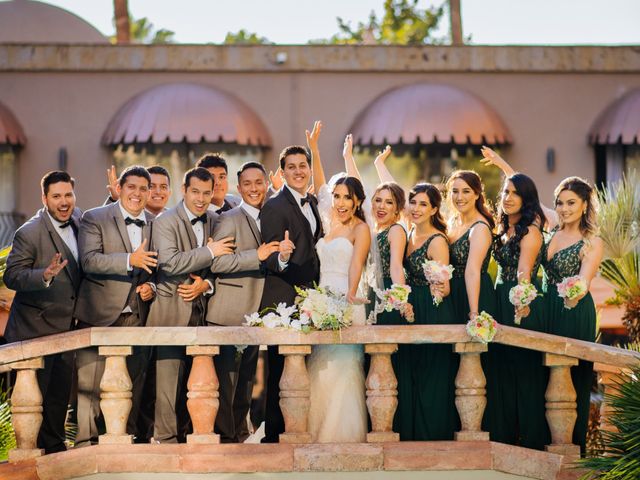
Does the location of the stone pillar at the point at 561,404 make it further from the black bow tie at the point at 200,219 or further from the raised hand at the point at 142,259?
the raised hand at the point at 142,259

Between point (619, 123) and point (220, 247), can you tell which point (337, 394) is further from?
point (619, 123)

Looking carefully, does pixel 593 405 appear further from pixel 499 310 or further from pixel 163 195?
pixel 163 195

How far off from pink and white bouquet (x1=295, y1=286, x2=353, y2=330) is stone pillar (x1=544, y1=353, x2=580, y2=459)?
1.40 m

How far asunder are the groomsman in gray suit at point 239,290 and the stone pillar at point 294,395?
51 cm

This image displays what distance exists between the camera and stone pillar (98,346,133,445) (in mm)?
8445

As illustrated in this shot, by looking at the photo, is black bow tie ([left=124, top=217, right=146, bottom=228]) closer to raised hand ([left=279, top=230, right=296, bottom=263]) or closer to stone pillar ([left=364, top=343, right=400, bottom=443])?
raised hand ([left=279, top=230, right=296, bottom=263])

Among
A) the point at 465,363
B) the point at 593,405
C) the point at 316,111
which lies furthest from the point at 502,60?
the point at 465,363

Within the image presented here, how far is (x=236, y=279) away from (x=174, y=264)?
20.6 inches

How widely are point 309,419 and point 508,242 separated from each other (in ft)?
6.35

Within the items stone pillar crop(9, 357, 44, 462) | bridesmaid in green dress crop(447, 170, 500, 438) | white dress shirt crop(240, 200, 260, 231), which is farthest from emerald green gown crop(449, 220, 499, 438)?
stone pillar crop(9, 357, 44, 462)

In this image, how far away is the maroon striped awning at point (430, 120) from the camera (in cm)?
1777

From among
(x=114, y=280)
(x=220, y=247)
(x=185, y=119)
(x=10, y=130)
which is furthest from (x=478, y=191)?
(x=10, y=130)

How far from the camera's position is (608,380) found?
346 inches

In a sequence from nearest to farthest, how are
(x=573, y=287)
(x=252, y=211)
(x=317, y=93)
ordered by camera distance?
(x=573, y=287)
(x=252, y=211)
(x=317, y=93)
